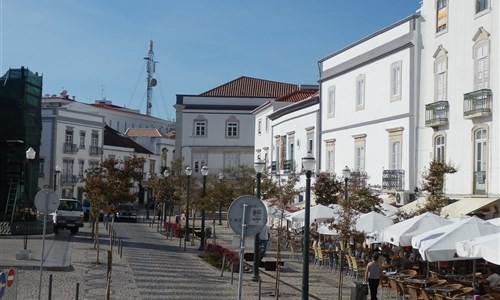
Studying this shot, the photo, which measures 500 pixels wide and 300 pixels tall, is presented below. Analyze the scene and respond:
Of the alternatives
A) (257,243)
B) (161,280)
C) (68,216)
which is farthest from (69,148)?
(257,243)

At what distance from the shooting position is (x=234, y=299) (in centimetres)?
1866

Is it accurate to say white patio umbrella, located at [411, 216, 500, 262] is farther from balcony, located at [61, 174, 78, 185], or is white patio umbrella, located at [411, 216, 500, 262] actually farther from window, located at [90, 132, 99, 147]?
window, located at [90, 132, 99, 147]

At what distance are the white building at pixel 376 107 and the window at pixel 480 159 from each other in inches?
171

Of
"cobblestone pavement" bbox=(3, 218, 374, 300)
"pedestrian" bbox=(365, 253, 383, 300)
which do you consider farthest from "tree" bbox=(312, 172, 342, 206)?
"pedestrian" bbox=(365, 253, 383, 300)

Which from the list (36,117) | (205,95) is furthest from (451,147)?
(205,95)

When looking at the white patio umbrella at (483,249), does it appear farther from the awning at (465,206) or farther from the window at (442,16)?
the window at (442,16)

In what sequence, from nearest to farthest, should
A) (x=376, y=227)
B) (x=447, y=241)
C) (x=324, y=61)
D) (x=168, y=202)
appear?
(x=447, y=241)
(x=376, y=227)
(x=324, y=61)
(x=168, y=202)

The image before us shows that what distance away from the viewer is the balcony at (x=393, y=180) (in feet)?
107

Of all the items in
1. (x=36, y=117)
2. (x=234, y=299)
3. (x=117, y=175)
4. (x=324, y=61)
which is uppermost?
(x=324, y=61)

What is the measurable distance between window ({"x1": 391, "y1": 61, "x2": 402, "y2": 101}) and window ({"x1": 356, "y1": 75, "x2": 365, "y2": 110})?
342 centimetres

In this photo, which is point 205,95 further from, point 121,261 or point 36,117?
point 121,261

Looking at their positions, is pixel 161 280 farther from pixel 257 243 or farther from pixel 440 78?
pixel 440 78

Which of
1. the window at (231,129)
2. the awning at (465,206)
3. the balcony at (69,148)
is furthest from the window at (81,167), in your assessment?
the awning at (465,206)

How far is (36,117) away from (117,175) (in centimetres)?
1720
